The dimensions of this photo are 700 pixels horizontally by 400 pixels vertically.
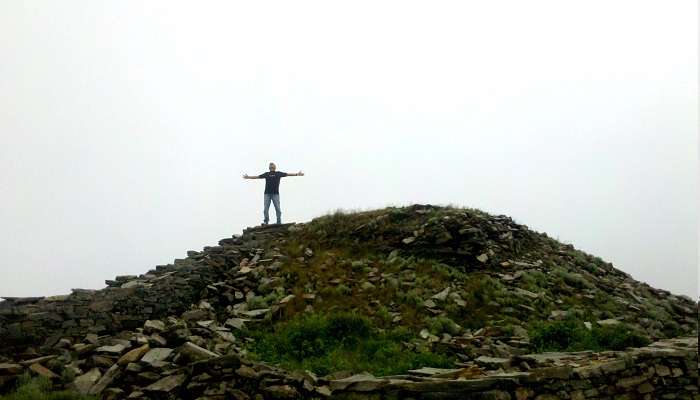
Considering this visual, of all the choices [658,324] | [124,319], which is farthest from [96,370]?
[658,324]

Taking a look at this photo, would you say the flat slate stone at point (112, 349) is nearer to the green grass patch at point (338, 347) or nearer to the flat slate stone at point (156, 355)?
the flat slate stone at point (156, 355)

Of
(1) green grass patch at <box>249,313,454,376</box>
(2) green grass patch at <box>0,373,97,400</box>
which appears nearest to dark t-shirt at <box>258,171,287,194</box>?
(1) green grass patch at <box>249,313,454,376</box>

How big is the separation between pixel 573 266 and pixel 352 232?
812 centimetres

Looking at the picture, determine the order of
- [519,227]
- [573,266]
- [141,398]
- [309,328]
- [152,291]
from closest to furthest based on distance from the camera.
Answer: [141,398] → [309,328] → [152,291] → [573,266] → [519,227]

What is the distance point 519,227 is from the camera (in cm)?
1841

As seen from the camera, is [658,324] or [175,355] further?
[658,324]

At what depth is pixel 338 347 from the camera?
10203 millimetres

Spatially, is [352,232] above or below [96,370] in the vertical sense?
above

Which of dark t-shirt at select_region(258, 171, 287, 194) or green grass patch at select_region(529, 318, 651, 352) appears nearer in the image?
green grass patch at select_region(529, 318, 651, 352)

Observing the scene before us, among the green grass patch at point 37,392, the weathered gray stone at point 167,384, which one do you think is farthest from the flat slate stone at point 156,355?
the green grass patch at point 37,392

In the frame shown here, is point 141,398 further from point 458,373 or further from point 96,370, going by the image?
point 458,373

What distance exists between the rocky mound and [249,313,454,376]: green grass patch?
0.13ft

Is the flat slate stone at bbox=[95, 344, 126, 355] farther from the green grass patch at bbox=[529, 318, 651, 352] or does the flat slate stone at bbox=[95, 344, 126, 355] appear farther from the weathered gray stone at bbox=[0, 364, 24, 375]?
the green grass patch at bbox=[529, 318, 651, 352]

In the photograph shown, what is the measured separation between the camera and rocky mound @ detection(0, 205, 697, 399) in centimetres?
786
